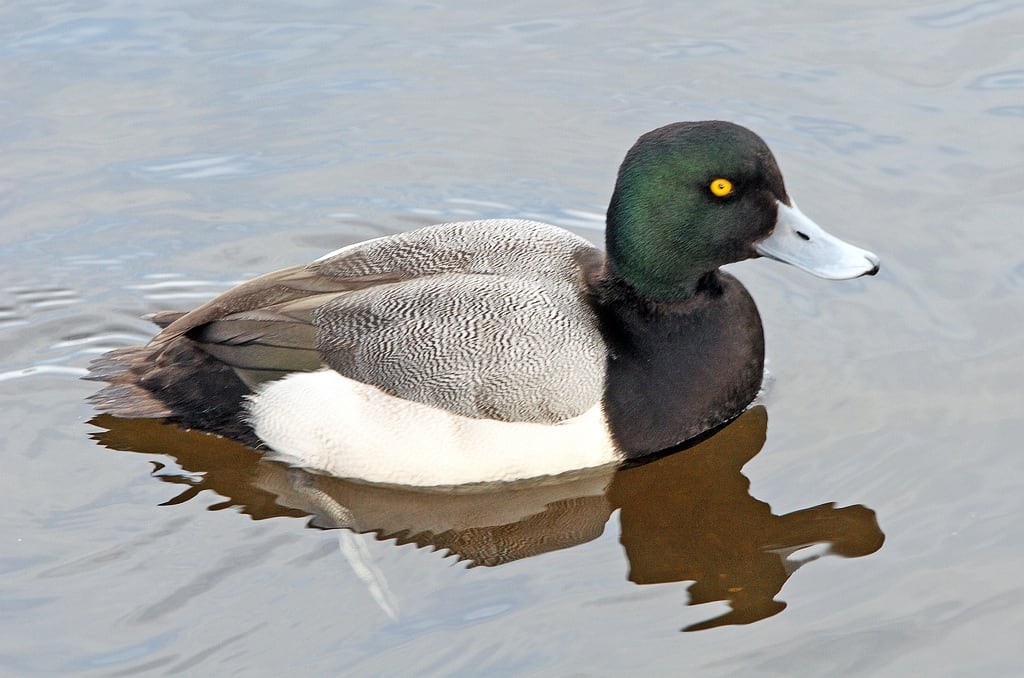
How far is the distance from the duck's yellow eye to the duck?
0.06 ft

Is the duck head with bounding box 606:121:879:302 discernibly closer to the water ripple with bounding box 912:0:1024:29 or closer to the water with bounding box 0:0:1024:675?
the water with bounding box 0:0:1024:675

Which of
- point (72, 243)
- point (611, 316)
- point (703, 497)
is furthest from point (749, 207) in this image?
point (72, 243)

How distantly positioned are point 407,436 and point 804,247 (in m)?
1.87

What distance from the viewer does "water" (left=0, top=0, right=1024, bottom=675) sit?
5176 mm

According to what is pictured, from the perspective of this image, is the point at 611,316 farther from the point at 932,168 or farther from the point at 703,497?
the point at 932,168

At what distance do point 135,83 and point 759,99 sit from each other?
12.9 ft

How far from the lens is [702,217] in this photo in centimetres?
591

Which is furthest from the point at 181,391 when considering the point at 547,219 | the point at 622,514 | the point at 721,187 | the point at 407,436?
the point at 547,219

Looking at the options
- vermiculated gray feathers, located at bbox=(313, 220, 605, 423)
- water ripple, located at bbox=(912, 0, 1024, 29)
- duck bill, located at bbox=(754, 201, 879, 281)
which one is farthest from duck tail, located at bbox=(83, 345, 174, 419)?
water ripple, located at bbox=(912, 0, 1024, 29)

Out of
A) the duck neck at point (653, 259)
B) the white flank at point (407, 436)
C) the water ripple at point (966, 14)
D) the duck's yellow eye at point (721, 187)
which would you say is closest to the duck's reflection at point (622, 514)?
the white flank at point (407, 436)

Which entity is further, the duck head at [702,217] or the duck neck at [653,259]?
the duck neck at [653,259]

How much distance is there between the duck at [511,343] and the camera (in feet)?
18.8

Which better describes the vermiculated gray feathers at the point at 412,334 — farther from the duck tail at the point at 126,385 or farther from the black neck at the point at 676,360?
the black neck at the point at 676,360

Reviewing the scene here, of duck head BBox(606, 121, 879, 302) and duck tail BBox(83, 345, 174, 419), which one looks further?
duck tail BBox(83, 345, 174, 419)
